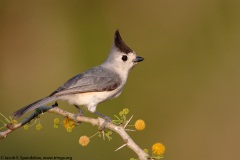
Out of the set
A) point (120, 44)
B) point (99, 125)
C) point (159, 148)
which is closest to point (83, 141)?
point (99, 125)

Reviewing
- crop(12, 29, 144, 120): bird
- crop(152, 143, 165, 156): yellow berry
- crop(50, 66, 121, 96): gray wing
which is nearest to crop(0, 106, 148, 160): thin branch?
crop(152, 143, 165, 156): yellow berry

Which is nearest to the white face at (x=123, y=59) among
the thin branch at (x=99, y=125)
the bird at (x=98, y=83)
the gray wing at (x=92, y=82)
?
the bird at (x=98, y=83)

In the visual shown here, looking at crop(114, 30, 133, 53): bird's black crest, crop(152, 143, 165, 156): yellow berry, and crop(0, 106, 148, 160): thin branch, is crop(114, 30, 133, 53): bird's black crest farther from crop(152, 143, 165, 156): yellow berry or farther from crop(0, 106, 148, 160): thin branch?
crop(152, 143, 165, 156): yellow berry

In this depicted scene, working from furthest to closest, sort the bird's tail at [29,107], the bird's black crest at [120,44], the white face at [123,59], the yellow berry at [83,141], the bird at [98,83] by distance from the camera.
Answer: the white face at [123,59]
the bird's black crest at [120,44]
the bird at [98,83]
the bird's tail at [29,107]
the yellow berry at [83,141]

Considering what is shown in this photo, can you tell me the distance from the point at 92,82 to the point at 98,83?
0.23 ft

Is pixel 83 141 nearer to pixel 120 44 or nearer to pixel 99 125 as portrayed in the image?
pixel 99 125

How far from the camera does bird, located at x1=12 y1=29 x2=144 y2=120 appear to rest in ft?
11.0

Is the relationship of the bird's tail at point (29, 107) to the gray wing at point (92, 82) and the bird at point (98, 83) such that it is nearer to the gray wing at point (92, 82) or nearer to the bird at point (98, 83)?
the bird at point (98, 83)

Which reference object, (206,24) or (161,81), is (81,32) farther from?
(206,24)

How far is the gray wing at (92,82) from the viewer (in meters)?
3.37

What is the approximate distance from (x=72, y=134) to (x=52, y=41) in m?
1.31

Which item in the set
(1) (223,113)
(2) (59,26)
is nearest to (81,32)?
(2) (59,26)

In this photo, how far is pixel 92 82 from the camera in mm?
3586

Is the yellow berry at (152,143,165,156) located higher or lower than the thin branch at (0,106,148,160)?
lower
